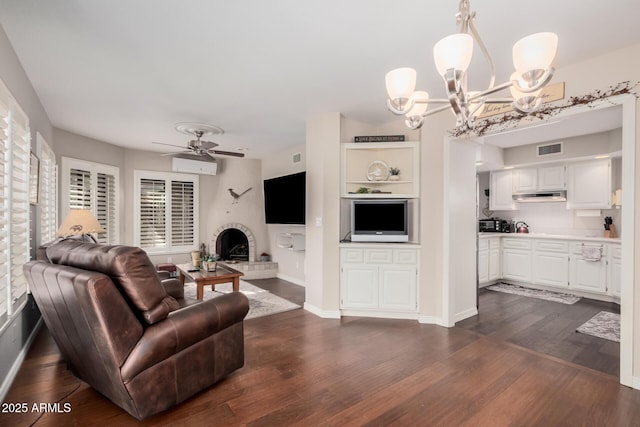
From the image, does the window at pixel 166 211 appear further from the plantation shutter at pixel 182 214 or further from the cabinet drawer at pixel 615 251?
the cabinet drawer at pixel 615 251

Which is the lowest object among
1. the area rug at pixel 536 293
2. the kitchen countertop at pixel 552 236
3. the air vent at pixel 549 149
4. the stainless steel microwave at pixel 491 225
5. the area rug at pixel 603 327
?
the area rug at pixel 603 327

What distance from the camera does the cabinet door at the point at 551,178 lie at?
516 centimetres

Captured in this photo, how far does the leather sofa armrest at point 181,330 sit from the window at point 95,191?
13.5 ft

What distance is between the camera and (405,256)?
12.6 feet

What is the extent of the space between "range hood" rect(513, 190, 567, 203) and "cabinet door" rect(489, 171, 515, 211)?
13 cm

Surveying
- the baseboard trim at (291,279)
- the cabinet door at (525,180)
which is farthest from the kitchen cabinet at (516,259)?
the baseboard trim at (291,279)

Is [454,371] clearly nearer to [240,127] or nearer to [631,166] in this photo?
[631,166]

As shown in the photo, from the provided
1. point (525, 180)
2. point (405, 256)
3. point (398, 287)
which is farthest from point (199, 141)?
point (525, 180)

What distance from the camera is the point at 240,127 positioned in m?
4.59

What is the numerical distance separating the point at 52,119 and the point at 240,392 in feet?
14.6

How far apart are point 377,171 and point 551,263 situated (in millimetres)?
3472

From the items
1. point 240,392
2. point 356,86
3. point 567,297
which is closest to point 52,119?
point 356,86

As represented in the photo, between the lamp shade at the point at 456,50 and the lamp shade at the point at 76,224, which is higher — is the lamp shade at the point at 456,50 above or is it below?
above

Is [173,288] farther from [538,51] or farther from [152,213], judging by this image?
[152,213]
